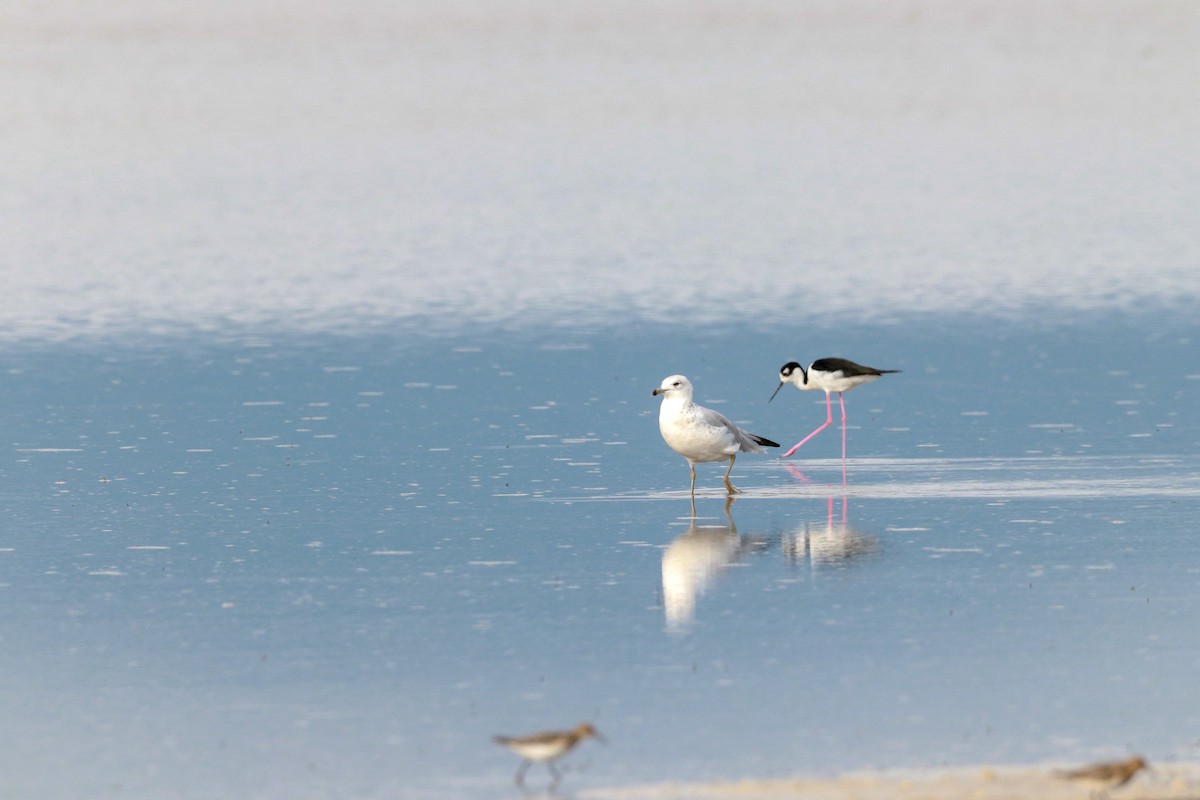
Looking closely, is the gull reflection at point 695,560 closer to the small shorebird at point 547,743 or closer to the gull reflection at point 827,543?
the gull reflection at point 827,543

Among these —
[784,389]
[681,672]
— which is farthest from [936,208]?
[681,672]

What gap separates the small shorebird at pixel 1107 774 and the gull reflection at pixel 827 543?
5653mm

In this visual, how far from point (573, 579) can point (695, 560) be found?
1089mm

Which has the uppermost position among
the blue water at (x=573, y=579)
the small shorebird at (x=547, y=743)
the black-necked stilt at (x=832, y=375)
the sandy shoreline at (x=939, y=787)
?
the black-necked stilt at (x=832, y=375)

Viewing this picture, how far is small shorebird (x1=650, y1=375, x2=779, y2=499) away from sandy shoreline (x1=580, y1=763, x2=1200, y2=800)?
8460 millimetres

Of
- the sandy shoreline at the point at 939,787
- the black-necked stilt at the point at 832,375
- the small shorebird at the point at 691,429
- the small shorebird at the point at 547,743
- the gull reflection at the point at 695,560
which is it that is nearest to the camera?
the sandy shoreline at the point at 939,787

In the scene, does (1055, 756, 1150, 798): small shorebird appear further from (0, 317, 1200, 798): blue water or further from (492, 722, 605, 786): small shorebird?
(492, 722, 605, 786): small shorebird

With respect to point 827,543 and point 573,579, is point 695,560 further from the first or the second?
point 827,543

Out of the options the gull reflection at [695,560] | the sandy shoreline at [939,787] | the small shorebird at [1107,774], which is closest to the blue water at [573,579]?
the gull reflection at [695,560]

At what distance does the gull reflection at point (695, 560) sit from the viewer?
1309 centimetres

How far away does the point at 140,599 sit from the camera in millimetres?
13547

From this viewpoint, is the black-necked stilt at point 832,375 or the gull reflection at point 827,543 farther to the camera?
the black-necked stilt at point 832,375

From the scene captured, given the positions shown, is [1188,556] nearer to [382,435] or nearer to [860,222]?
[382,435]

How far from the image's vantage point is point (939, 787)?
907 centimetres
